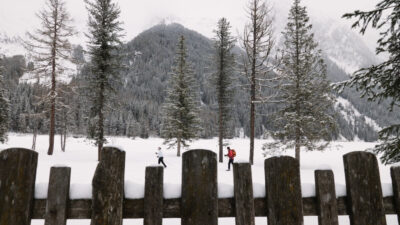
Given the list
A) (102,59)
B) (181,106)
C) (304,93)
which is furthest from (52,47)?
(304,93)

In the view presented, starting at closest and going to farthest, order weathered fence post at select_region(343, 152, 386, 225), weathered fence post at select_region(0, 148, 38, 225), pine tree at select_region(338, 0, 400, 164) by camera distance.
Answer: weathered fence post at select_region(0, 148, 38, 225), weathered fence post at select_region(343, 152, 386, 225), pine tree at select_region(338, 0, 400, 164)

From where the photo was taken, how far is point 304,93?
52.2 ft

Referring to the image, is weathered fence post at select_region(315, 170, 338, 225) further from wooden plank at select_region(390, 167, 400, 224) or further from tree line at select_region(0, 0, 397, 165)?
tree line at select_region(0, 0, 397, 165)

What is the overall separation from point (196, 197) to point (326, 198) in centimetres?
80

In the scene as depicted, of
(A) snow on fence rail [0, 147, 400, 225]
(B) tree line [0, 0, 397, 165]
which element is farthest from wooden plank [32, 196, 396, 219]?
(B) tree line [0, 0, 397, 165]

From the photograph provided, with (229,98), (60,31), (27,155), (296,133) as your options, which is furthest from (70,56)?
(27,155)

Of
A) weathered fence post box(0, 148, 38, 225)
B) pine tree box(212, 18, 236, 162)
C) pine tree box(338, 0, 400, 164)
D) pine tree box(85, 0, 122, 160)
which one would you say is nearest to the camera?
weathered fence post box(0, 148, 38, 225)

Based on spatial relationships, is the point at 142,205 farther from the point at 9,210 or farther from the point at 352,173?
the point at 352,173

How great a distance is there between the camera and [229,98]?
2286cm

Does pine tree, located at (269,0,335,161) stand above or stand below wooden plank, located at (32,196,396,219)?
above

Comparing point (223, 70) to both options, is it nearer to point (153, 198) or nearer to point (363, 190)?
point (363, 190)

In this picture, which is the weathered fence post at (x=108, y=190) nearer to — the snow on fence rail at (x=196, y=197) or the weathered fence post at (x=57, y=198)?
the snow on fence rail at (x=196, y=197)

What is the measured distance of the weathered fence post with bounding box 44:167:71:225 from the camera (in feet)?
4.23

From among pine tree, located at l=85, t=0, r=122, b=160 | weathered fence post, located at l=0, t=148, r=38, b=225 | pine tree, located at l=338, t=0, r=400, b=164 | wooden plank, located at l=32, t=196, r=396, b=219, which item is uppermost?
pine tree, located at l=85, t=0, r=122, b=160
